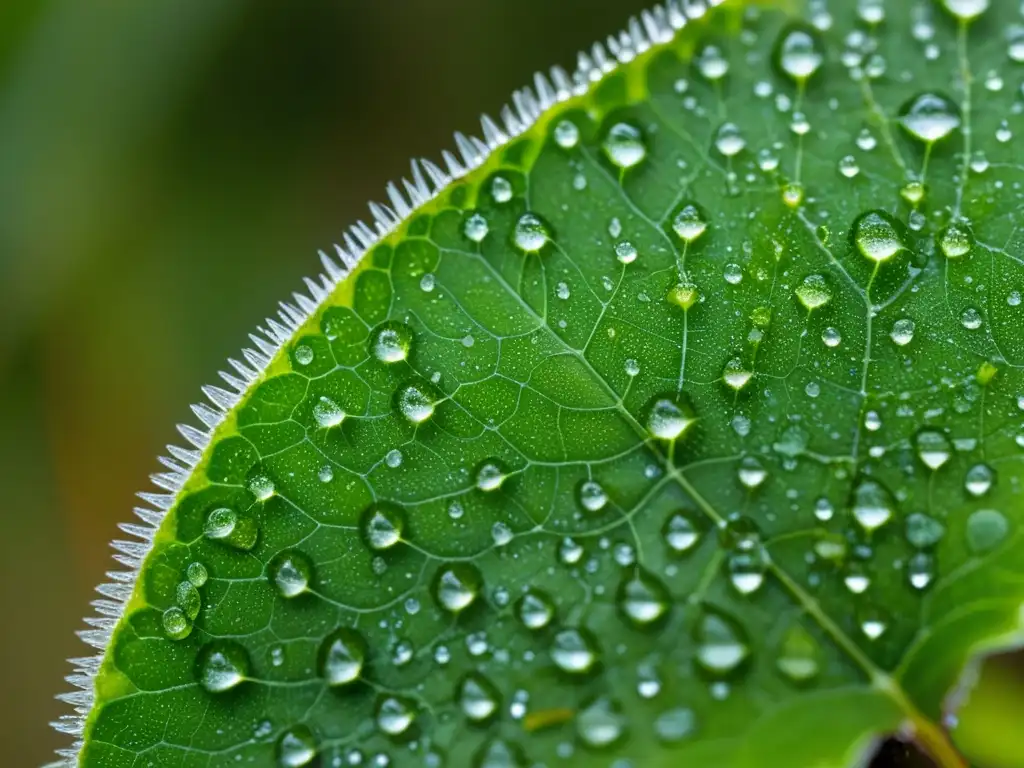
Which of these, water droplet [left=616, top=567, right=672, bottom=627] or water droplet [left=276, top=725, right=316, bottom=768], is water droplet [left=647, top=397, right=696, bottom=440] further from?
water droplet [left=276, top=725, right=316, bottom=768]

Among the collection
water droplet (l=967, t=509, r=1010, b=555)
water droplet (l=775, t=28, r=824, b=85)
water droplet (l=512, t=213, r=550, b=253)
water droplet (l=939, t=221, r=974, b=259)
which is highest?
water droplet (l=775, t=28, r=824, b=85)

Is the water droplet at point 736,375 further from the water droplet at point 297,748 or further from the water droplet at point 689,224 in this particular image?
the water droplet at point 297,748

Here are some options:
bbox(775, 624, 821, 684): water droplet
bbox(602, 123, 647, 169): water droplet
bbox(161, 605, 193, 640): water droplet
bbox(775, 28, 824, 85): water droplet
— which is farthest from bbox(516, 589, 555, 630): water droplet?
bbox(775, 28, 824, 85): water droplet

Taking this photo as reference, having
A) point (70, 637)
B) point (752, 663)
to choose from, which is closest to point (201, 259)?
point (70, 637)

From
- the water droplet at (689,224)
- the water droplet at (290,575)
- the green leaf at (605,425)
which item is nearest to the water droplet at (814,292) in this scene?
the green leaf at (605,425)

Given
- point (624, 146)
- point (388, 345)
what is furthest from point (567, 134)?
point (388, 345)

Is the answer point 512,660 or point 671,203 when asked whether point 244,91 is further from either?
point 512,660
